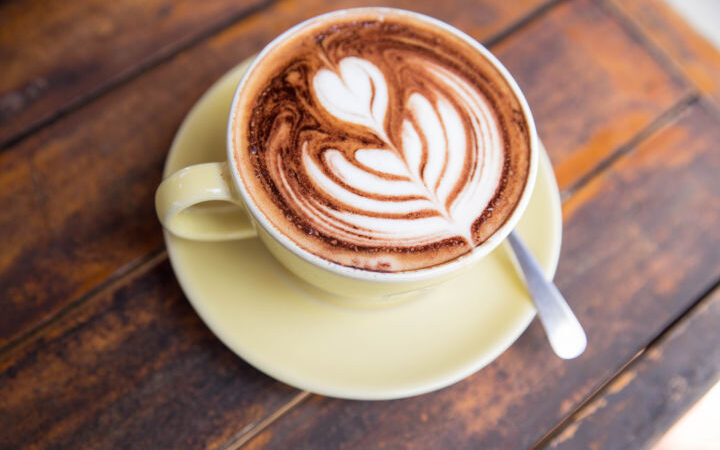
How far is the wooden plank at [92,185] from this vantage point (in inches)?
35.3

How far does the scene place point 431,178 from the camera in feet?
2.43

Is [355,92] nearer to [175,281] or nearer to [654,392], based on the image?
[175,281]

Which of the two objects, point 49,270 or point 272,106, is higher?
point 272,106

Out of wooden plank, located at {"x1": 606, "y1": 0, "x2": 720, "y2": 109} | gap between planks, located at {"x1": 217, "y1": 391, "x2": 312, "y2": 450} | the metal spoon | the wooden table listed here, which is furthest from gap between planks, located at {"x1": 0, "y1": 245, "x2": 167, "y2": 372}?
wooden plank, located at {"x1": 606, "y1": 0, "x2": 720, "y2": 109}

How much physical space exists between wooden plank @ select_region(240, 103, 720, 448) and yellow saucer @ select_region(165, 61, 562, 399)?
0.11 meters

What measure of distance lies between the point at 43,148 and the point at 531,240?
79 centimetres

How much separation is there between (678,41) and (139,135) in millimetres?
1000

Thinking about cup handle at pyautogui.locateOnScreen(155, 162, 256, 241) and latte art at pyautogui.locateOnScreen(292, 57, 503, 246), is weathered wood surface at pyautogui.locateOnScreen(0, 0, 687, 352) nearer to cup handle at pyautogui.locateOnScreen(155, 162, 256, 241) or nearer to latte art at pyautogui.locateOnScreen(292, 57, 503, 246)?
cup handle at pyautogui.locateOnScreen(155, 162, 256, 241)

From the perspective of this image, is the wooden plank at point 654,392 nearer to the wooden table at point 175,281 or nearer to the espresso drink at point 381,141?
the wooden table at point 175,281

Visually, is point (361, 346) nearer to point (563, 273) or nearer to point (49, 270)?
point (563, 273)

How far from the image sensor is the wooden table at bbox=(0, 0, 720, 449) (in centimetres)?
85

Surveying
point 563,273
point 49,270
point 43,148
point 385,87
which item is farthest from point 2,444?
point 563,273

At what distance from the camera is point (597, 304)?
0.95 metres

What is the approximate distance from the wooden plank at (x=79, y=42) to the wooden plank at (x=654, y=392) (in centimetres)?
90
